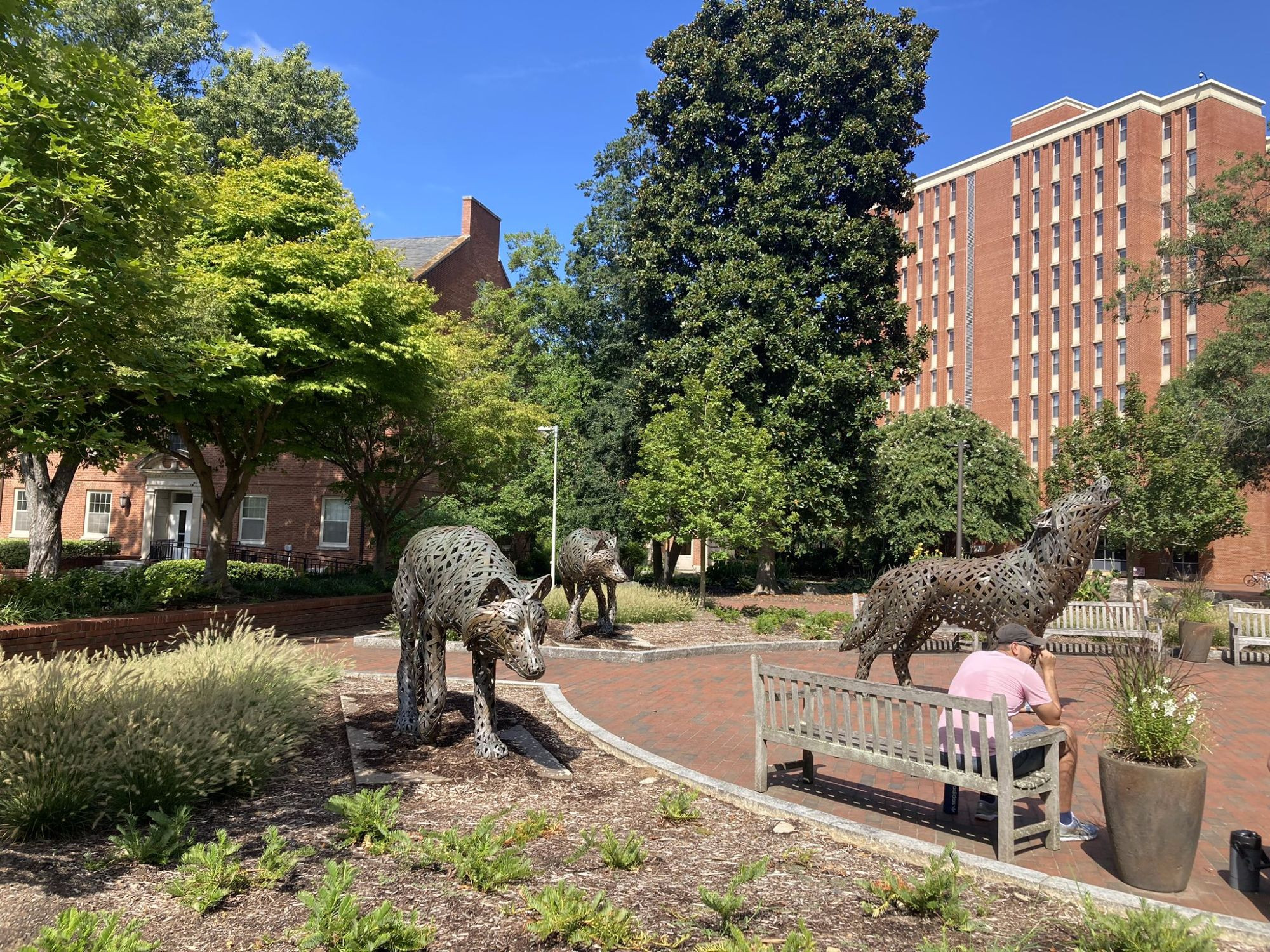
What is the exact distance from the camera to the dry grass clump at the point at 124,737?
5105 mm

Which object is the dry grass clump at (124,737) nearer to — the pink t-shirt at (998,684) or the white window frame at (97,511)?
the pink t-shirt at (998,684)

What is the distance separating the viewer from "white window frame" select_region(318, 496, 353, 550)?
101 feet

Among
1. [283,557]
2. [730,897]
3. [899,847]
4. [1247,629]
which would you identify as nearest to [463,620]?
[730,897]

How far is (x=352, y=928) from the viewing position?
3605 millimetres

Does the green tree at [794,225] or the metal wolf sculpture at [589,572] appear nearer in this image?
the metal wolf sculpture at [589,572]

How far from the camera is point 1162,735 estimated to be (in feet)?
15.4

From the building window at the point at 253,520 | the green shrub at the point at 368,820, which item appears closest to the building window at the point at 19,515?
the building window at the point at 253,520

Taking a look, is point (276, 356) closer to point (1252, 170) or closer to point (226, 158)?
point (226, 158)

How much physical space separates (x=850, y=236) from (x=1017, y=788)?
73.4 ft

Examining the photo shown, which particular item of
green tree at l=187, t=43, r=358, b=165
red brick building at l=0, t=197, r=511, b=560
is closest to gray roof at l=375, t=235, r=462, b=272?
red brick building at l=0, t=197, r=511, b=560

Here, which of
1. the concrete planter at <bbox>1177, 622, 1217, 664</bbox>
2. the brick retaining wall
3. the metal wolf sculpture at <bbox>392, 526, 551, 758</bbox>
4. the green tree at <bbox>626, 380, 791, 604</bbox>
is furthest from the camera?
the green tree at <bbox>626, 380, 791, 604</bbox>

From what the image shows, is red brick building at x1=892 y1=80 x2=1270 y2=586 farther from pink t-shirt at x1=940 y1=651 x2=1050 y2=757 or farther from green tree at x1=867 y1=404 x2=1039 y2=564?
pink t-shirt at x1=940 y1=651 x2=1050 y2=757

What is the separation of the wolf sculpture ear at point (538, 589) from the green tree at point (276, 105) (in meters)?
25.1

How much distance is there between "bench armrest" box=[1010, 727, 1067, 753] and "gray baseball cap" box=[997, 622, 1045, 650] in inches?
26.7
